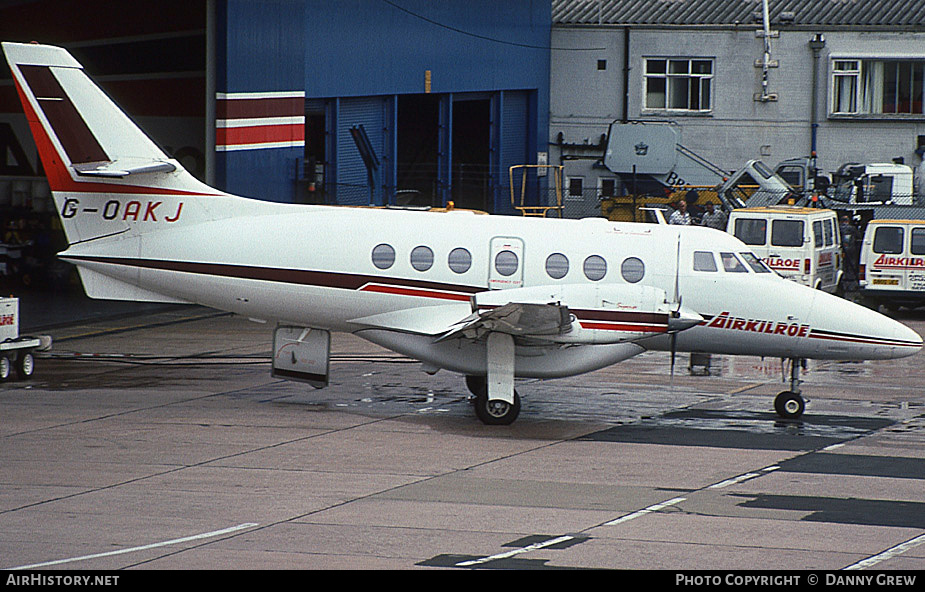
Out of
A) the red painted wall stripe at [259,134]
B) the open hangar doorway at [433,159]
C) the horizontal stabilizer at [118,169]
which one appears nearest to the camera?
the horizontal stabilizer at [118,169]

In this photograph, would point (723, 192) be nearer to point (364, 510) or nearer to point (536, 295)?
point (536, 295)

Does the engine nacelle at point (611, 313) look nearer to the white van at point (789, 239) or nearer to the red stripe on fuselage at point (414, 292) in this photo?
the red stripe on fuselage at point (414, 292)

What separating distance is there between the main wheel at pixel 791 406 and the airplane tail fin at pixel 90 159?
935 centimetres

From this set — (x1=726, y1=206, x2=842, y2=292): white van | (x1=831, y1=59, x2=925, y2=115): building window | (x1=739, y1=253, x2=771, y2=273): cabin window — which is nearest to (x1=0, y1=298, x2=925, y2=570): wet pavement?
(x1=739, y1=253, x2=771, y2=273): cabin window

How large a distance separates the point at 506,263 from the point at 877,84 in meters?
32.3

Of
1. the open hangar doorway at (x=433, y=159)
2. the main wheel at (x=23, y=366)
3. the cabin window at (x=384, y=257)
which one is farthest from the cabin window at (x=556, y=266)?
the open hangar doorway at (x=433, y=159)

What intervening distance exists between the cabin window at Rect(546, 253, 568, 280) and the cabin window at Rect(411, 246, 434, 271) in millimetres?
1745

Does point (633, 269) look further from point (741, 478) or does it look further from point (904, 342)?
point (741, 478)

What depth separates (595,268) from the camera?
19516mm

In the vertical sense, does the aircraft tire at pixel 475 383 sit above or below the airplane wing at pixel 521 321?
below

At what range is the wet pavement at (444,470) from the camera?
12680 mm

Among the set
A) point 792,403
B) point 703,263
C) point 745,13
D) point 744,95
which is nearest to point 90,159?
point 703,263

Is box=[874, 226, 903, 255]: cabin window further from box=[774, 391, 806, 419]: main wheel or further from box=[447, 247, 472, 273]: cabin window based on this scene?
box=[447, 247, 472, 273]: cabin window
